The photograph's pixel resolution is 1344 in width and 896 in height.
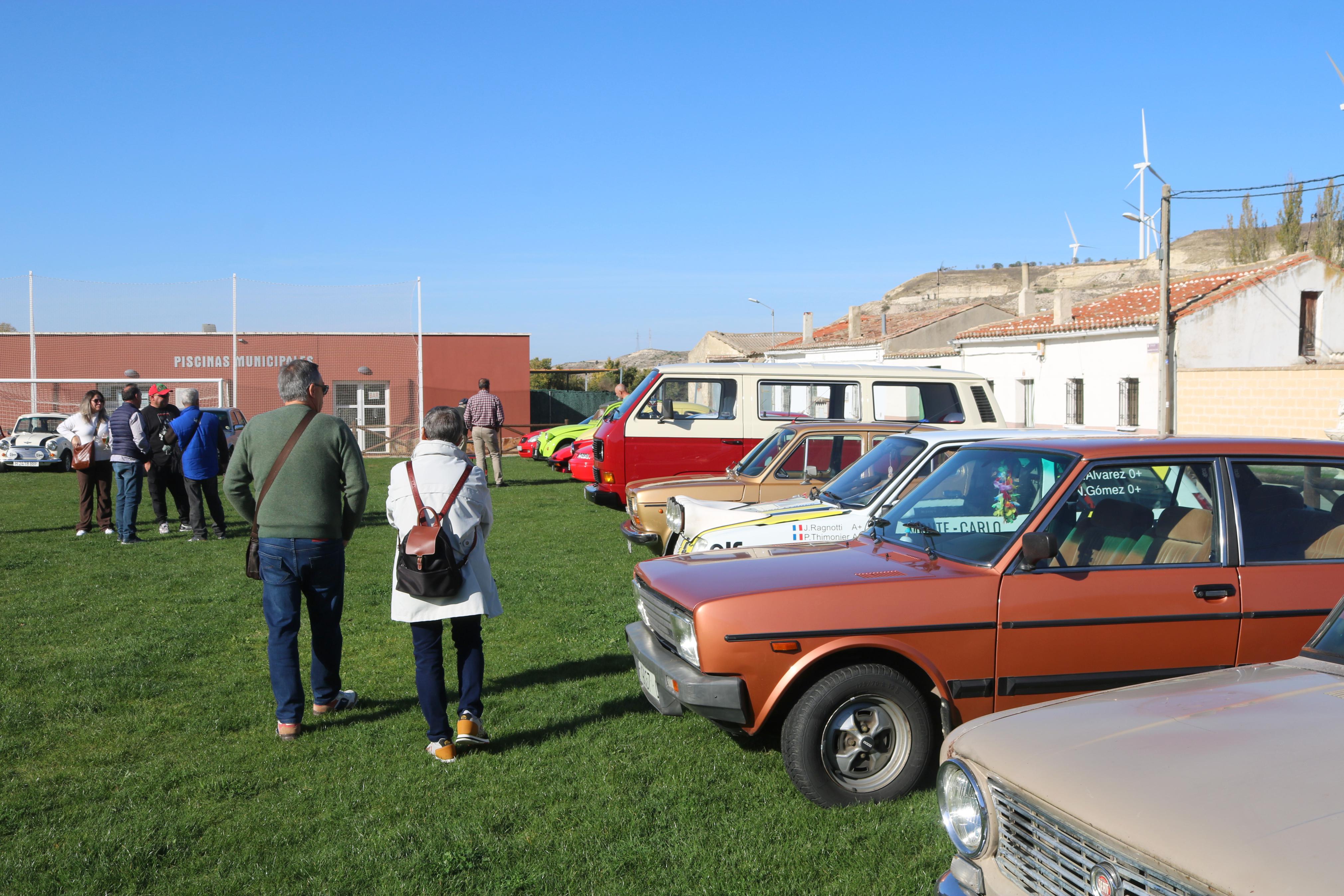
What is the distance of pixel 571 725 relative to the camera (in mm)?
5539

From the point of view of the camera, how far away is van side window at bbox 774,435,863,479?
9883 mm

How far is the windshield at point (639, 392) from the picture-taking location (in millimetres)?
12359

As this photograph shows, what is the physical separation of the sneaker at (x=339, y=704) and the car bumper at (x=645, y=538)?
4.06m

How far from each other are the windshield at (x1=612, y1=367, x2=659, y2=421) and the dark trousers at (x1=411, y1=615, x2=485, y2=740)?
7.35 meters

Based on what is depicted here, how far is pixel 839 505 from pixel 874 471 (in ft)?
1.79

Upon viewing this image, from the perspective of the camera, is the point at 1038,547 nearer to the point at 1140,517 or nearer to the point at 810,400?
the point at 1140,517

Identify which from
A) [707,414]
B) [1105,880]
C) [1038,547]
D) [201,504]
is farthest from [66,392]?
[1105,880]

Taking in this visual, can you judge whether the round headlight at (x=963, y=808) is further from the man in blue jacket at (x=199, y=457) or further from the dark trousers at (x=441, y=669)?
the man in blue jacket at (x=199, y=457)

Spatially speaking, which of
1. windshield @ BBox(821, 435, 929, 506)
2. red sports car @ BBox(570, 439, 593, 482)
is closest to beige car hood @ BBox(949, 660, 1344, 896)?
windshield @ BBox(821, 435, 929, 506)

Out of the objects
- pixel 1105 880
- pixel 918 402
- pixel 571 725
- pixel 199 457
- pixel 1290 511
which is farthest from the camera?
pixel 199 457

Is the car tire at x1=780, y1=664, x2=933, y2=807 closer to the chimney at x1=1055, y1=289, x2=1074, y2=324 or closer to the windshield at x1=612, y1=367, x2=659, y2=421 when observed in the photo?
the windshield at x1=612, y1=367, x2=659, y2=421

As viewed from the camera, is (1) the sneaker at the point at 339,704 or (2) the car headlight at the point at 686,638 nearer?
(2) the car headlight at the point at 686,638

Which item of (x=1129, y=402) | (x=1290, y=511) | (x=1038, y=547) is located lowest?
(x=1038, y=547)

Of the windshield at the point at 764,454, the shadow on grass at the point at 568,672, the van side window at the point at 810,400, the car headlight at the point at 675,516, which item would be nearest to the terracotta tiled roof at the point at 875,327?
the van side window at the point at 810,400
